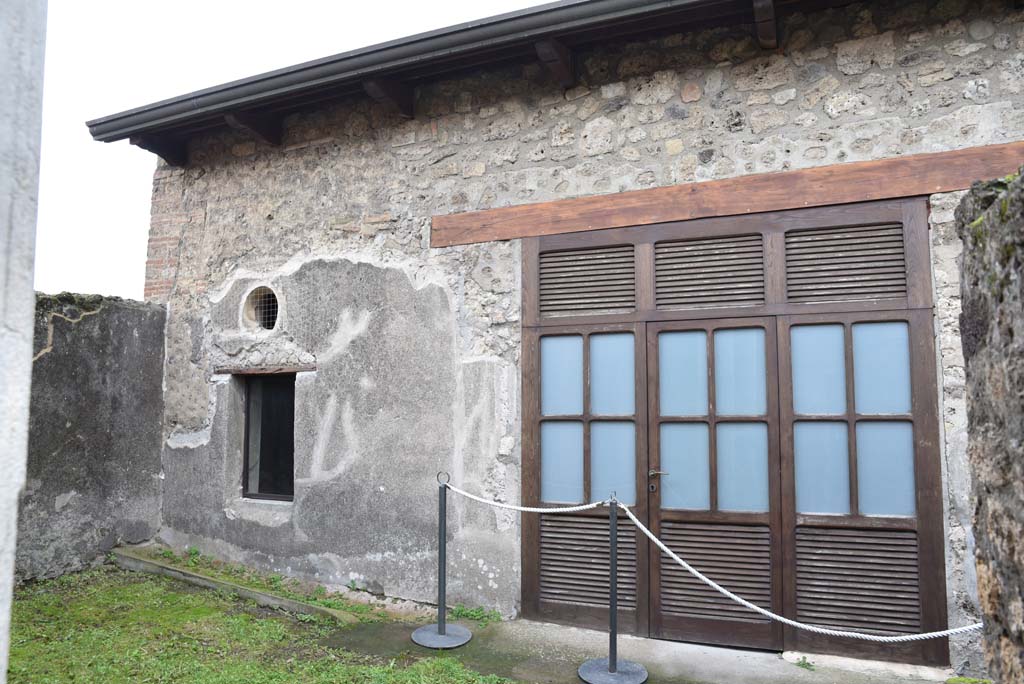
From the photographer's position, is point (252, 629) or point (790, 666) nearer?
point (790, 666)

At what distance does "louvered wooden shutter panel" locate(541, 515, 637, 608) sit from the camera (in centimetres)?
493

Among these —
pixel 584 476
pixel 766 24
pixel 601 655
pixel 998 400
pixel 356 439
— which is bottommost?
pixel 601 655

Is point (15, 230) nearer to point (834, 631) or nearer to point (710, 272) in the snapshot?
point (834, 631)

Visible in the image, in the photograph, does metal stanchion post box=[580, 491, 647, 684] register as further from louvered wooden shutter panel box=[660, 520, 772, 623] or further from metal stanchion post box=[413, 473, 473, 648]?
metal stanchion post box=[413, 473, 473, 648]

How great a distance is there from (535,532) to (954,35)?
13.4 ft

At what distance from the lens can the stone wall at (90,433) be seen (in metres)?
5.93

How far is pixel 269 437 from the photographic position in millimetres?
6637

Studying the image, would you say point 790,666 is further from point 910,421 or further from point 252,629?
point 252,629

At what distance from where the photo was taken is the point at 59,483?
6082mm

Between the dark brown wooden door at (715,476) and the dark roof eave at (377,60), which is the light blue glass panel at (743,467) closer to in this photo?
the dark brown wooden door at (715,476)

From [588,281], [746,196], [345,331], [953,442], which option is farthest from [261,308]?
[953,442]

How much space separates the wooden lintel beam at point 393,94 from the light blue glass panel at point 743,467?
3431mm

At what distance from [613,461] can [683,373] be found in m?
0.76

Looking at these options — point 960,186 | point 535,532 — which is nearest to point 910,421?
point 960,186
